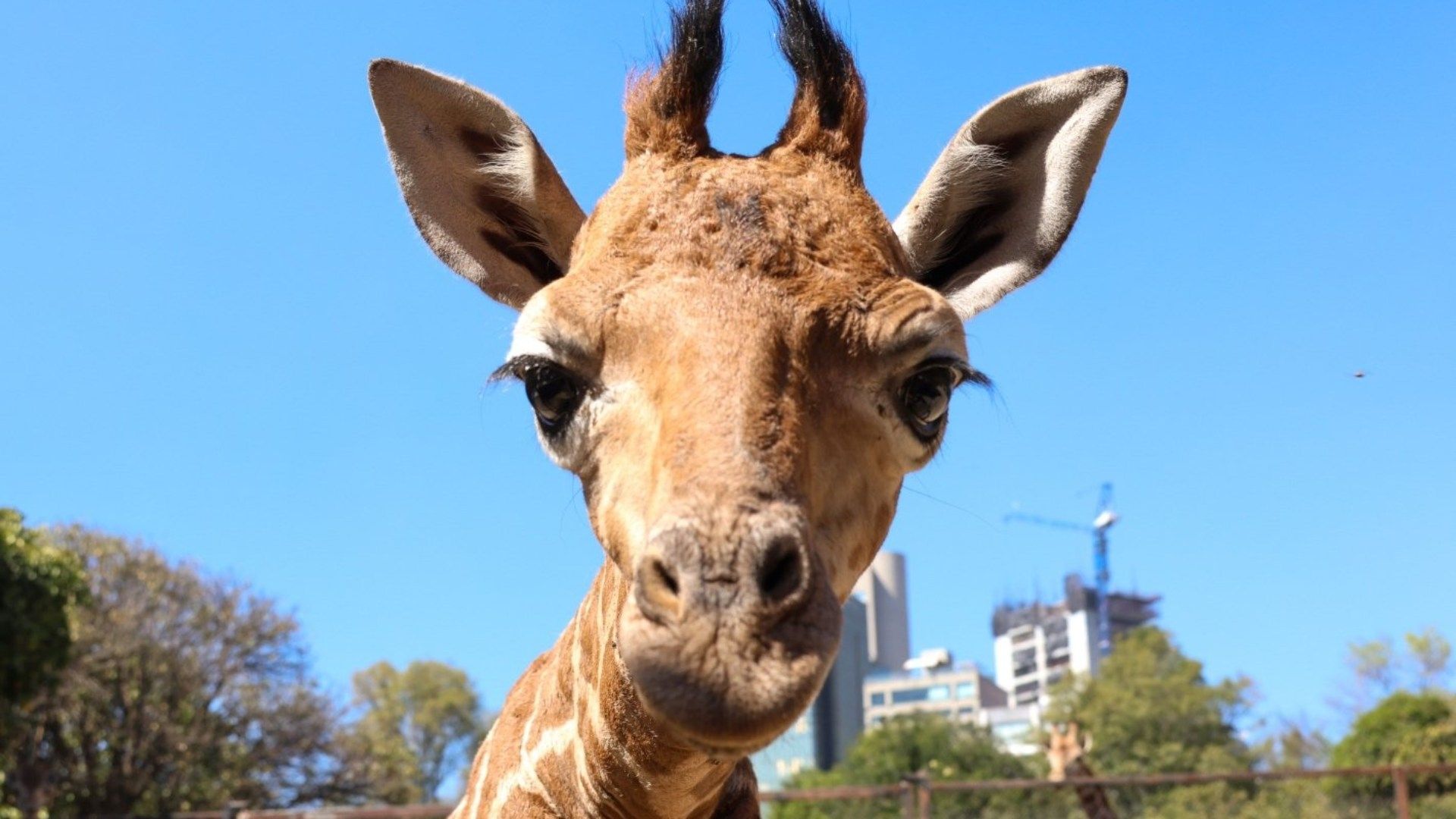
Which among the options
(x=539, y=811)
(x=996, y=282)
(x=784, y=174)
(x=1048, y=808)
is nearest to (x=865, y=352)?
(x=784, y=174)

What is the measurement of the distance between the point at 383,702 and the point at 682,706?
7350 centimetres

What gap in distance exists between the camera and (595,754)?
4.07 meters

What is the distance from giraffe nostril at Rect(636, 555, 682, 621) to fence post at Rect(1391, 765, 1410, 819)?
15.6m

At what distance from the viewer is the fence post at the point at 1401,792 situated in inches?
622

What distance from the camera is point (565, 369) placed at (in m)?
3.63

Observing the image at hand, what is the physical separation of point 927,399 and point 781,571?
1.03m

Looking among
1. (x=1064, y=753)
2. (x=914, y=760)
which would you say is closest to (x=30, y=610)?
(x=1064, y=753)

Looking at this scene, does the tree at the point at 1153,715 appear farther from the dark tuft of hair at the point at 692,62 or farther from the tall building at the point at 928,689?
the tall building at the point at 928,689

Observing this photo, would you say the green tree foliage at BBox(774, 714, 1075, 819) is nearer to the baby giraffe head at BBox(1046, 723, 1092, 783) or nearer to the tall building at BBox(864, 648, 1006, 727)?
the baby giraffe head at BBox(1046, 723, 1092, 783)

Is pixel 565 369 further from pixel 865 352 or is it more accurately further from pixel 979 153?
pixel 979 153

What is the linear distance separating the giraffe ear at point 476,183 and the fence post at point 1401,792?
14.7 meters

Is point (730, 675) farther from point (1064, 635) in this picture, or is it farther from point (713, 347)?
point (1064, 635)

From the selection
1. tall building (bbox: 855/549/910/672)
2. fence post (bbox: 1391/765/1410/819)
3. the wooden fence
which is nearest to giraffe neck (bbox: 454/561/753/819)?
the wooden fence

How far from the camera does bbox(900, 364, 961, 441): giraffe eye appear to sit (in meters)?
3.68
